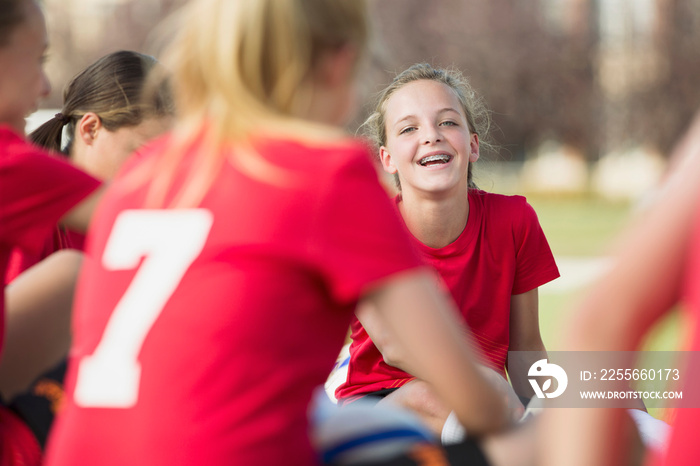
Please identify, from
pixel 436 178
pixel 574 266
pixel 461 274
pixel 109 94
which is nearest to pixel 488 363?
pixel 461 274

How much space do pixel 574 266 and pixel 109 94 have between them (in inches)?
347

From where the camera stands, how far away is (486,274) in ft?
10.7

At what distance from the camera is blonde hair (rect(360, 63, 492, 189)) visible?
3.53m

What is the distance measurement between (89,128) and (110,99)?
126 millimetres

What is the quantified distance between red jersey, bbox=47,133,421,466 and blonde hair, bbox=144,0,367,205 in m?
0.07

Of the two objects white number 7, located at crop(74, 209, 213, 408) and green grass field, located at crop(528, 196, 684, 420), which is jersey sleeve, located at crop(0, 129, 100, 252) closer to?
white number 7, located at crop(74, 209, 213, 408)

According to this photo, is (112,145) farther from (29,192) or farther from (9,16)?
(29,192)

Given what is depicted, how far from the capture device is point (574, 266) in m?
11.0

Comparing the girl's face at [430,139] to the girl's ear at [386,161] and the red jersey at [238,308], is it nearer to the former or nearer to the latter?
the girl's ear at [386,161]

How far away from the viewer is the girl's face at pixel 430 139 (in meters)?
3.34

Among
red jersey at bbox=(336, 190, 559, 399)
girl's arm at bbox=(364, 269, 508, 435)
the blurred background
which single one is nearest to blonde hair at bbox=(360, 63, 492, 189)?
red jersey at bbox=(336, 190, 559, 399)

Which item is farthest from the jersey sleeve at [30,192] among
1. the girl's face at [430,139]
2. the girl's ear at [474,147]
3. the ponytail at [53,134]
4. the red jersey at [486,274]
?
the girl's ear at [474,147]

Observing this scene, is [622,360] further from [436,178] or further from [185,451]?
[436,178]

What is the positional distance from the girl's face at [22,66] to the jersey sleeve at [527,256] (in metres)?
1.90
